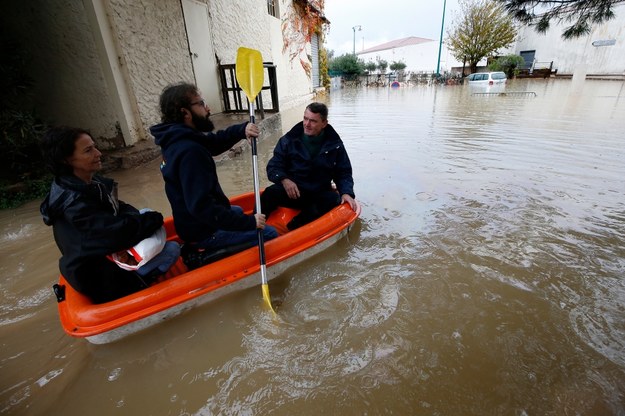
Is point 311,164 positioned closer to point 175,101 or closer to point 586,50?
point 175,101

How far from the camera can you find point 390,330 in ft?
6.98

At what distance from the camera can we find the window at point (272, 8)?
11.3m

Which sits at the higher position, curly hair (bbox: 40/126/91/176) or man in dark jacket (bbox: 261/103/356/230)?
curly hair (bbox: 40/126/91/176)

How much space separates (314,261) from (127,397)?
1.63 metres

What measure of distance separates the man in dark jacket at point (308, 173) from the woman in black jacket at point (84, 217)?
4.95ft

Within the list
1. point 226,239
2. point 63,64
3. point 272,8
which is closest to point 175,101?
point 226,239

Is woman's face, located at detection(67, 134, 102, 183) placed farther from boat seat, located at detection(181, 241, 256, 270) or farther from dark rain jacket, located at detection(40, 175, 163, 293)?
boat seat, located at detection(181, 241, 256, 270)

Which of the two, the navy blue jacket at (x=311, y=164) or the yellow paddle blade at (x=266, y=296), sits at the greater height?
the navy blue jacket at (x=311, y=164)

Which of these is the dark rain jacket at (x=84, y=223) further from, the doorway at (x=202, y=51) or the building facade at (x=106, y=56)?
the doorway at (x=202, y=51)

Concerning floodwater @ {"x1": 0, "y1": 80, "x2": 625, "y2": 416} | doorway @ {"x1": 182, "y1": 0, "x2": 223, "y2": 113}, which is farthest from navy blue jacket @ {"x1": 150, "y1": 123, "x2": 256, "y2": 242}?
doorway @ {"x1": 182, "y1": 0, "x2": 223, "y2": 113}

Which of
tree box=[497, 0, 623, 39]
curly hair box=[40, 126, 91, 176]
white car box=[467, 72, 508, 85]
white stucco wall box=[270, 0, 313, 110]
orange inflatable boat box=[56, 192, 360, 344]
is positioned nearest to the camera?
curly hair box=[40, 126, 91, 176]

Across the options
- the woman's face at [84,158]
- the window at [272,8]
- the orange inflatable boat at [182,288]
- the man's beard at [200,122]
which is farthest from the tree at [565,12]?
the window at [272,8]

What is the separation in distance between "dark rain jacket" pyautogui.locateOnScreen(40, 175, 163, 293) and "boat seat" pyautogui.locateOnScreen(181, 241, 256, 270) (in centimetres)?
52

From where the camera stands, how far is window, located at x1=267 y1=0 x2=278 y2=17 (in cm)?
1129
